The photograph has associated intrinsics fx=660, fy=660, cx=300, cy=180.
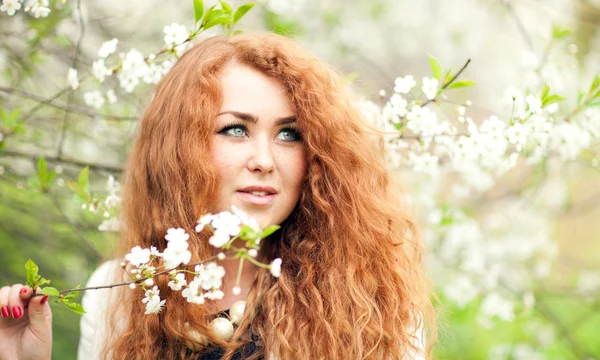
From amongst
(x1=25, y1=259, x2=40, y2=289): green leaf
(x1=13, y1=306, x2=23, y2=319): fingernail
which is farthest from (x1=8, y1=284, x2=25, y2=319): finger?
(x1=25, y1=259, x2=40, y2=289): green leaf

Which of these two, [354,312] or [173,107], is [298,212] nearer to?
[354,312]

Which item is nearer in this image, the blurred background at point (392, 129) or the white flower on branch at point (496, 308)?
the blurred background at point (392, 129)

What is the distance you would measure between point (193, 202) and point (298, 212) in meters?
0.31

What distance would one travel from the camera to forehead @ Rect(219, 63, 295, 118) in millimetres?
1621

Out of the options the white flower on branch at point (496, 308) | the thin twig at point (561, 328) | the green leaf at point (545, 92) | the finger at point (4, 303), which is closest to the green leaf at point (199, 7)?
the finger at point (4, 303)

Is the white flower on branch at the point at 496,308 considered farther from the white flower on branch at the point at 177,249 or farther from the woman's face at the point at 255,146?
the white flower on branch at the point at 177,249

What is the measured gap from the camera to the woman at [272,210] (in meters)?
1.62

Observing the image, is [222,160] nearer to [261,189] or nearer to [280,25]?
[261,189]

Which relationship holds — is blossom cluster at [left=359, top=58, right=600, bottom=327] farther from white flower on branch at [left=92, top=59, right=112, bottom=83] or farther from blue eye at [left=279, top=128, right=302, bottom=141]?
white flower on branch at [left=92, top=59, right=112, bottom=83]

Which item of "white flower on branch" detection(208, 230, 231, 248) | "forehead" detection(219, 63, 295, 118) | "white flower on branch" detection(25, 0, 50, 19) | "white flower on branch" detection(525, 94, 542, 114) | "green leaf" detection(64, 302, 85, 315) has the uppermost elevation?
"white flower on branch" detection(25, 0, 50, 19)

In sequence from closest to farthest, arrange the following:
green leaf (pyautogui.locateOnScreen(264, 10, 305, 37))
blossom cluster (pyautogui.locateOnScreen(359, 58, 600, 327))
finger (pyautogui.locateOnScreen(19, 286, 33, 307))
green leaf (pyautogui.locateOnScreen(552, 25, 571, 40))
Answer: finger (pyautogui.locateOnScreen(19, 286, 33, 307)) → blossom cluster (pyautogui.locateOnScreen(359, 58, 600, 327)) → green leaf (pyautogui.locateOnScreen(552, 25, 571, 40)) → green leaf (pyautogui.locateOnScreen(264, 10, 305, 37))

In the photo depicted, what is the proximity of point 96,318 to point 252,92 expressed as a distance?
0.82 m

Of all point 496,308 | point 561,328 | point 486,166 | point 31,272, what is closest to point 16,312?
point 31,272

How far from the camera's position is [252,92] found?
1633mm
